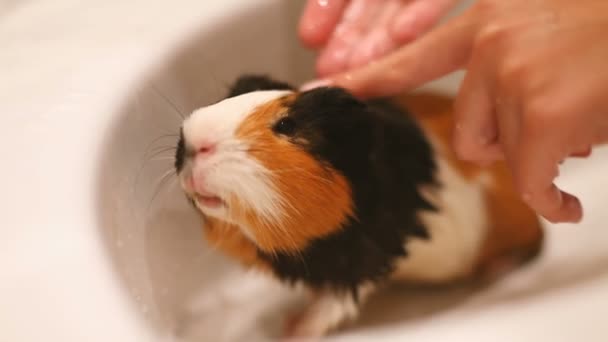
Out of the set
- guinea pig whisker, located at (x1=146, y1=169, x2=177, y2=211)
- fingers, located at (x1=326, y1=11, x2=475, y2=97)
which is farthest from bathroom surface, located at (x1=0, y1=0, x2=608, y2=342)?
fingers, located at (x1=326, y1=11, x2=475, y2=97)

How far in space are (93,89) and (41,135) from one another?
8cm

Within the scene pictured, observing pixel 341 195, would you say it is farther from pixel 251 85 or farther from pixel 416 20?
pixel 416 20

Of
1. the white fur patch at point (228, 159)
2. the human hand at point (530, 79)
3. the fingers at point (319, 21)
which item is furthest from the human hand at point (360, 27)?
the white fur patch at point (228, 159)

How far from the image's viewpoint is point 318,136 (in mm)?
535

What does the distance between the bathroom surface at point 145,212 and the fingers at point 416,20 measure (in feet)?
0.22

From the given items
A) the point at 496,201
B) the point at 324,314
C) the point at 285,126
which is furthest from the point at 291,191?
the point at 496,201

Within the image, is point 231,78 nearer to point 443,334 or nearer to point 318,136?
point 318,136

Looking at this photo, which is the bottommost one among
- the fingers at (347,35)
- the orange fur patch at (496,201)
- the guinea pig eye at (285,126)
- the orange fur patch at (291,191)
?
the orange fur patch at (496,201)

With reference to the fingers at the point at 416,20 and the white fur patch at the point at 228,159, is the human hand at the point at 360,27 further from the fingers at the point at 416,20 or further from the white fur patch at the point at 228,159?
the white fur patch at the point at 228,159

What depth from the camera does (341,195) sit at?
0.57 meters

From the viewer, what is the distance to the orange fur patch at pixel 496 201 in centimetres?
80

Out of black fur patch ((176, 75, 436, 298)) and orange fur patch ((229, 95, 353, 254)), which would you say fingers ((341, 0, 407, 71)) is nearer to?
black fur patch ((176, 75, 436, 298))

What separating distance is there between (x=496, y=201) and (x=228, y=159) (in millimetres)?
535

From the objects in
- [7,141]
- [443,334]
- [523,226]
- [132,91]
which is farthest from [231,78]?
[523,226]
